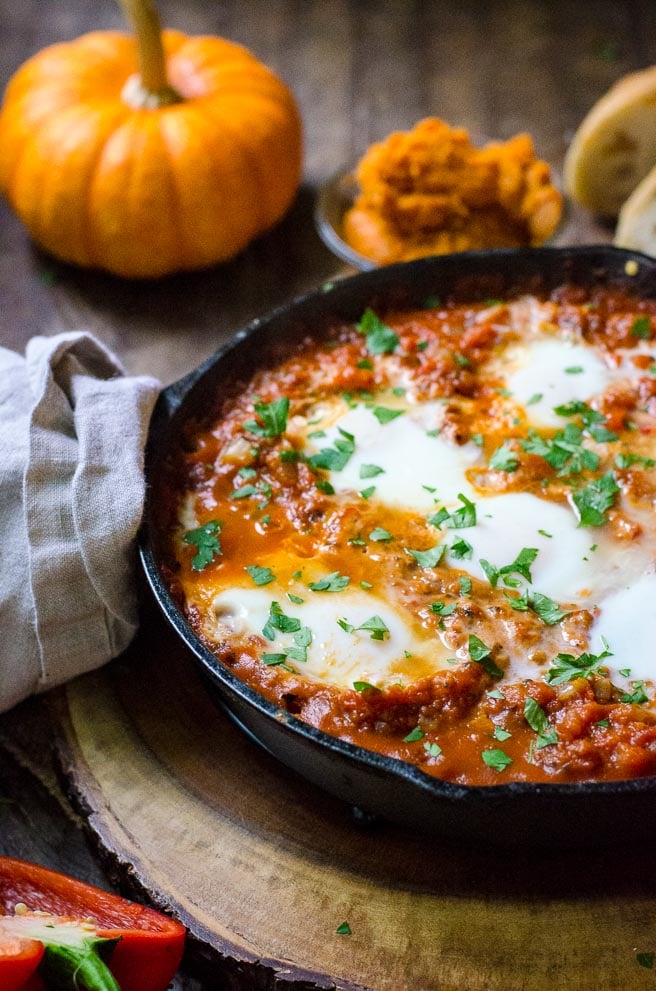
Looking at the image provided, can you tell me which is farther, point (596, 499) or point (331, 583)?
point (596, 499)

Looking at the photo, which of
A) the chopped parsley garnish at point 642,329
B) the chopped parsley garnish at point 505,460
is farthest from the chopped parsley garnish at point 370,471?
the chopped parsley garnish at point 642,329

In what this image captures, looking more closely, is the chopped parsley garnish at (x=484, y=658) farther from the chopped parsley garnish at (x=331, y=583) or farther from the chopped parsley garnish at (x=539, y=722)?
the chopped parsley garnish at (x=331, y=583)

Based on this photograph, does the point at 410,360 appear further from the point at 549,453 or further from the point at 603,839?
the point at 603,839

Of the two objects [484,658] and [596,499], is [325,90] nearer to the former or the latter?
[596,499]

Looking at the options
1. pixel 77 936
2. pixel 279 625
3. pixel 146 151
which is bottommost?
pixel 77 936

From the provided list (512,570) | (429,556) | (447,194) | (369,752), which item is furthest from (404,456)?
(447,194)

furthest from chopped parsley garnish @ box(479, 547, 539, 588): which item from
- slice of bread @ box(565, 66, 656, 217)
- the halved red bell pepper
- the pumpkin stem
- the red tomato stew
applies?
the pumpkin stem
